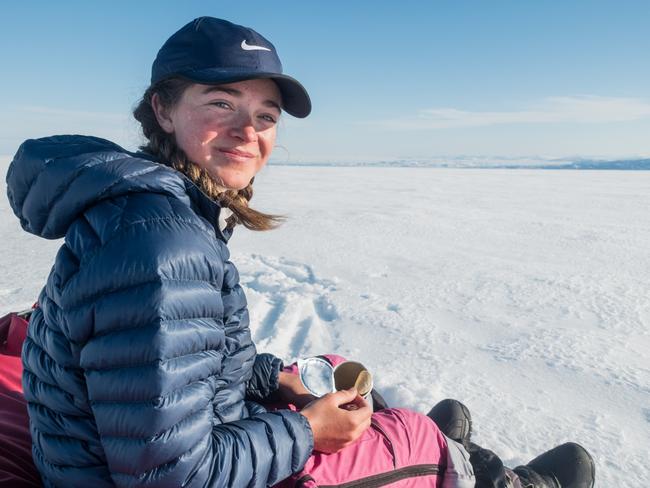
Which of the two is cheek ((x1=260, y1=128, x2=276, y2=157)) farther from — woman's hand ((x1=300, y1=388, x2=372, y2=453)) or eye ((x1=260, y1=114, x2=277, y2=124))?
woman's hand ((x1=300, y1=388, x2=372, y2=453))

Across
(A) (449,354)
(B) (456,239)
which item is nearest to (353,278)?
(A) (449,354)

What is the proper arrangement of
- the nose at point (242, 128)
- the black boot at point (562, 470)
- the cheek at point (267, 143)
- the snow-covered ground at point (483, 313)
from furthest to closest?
the snow-covered ground at point (483, 313)
the black boot at point (562, 470)
the cheek at point (267, 143)
the nose at point (242, 128)

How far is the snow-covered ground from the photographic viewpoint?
208cm

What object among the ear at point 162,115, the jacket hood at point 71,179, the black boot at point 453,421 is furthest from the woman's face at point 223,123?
the black boot at point 453,421

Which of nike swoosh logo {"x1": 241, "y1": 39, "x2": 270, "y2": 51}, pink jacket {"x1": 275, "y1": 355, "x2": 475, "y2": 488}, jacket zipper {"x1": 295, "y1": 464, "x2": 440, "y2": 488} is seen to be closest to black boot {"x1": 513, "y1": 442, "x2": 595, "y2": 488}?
pink jacket {"x1": 275, "y1": 355, "x2": 475, "y2": 488}

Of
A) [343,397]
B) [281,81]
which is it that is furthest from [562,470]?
[281,81]

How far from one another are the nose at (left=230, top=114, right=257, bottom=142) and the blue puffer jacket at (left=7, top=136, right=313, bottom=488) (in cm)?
28

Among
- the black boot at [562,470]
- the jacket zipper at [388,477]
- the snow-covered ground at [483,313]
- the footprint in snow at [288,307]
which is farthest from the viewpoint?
the footprint in snow at [288,307]

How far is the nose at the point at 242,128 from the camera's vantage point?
1.32m

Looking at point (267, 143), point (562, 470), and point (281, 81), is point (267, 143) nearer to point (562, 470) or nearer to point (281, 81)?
point (281, 81)

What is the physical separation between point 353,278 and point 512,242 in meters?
2.60

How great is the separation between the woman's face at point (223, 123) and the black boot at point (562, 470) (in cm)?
137

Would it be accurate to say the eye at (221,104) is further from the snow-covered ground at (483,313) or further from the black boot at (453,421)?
the black boot at (453,421)

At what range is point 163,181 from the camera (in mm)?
1020
